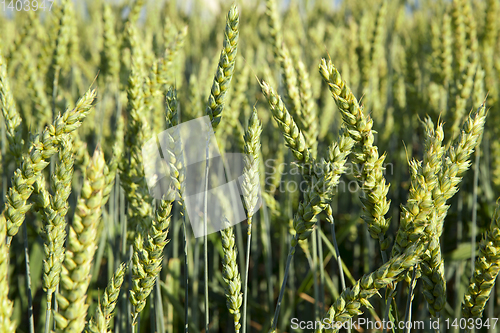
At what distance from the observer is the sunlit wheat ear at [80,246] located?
43cm

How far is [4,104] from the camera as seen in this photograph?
0.75 meters

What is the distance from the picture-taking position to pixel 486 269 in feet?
2.10

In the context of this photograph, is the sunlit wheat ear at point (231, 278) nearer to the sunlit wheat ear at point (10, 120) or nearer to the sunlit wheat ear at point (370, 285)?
the sunlit wheat ear at point (370, 285)

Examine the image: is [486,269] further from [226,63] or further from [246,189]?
[226,63]

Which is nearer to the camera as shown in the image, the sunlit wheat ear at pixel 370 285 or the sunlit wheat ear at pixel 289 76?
the sunlit wheat ear at pixel 370 285

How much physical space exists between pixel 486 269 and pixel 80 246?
0.70 metres

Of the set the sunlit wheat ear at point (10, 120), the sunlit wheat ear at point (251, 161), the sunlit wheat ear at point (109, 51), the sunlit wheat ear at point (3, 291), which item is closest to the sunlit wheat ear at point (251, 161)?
the sunlit wheat ear at point (251, 161)

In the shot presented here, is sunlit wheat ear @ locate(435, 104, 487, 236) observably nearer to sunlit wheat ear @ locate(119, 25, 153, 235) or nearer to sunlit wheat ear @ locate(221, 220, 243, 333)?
sunlit wheat ear @ locate(221, 220, 243, 333)

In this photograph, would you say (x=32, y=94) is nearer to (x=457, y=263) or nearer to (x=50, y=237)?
(x=50, y=237)

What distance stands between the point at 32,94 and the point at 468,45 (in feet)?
6.07

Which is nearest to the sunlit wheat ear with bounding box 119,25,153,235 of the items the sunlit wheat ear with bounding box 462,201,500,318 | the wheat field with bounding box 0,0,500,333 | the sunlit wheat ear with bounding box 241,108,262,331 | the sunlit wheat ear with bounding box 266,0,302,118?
the wheat field with bounding box 0,0,500,333

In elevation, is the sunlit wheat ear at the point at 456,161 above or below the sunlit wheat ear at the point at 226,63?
below

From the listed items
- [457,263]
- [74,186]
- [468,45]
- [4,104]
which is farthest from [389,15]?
[4,104]

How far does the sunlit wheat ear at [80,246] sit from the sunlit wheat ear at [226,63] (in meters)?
0.30
